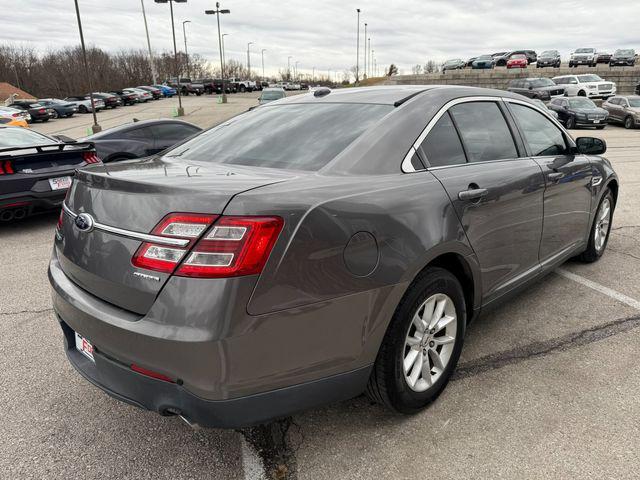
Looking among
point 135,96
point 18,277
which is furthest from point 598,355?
point 135,96

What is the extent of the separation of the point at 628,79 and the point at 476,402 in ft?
149

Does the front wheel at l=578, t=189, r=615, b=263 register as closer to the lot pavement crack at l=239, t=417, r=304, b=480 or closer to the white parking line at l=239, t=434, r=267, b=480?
the lot pavement crack at l=239, t=417, r=304, b=480

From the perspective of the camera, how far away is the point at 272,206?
1.83 meters

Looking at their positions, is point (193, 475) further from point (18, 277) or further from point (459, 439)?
point (18, 277)

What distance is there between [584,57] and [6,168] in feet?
161

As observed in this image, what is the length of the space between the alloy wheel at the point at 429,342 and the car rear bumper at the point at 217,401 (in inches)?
13.9

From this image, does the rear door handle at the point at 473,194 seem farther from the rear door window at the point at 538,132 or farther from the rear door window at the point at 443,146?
the rear door window at the point at 538,132

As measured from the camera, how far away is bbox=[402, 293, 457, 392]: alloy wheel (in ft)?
7.88

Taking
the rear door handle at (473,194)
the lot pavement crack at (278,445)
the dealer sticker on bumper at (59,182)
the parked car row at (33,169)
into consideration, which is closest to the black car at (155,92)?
the parked car row at (33,169)

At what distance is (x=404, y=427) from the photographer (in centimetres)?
245

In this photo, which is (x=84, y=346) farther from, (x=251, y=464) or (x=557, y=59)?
(x=557, y=59)

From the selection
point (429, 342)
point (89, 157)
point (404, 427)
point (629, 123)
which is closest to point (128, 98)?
point (629, 123)

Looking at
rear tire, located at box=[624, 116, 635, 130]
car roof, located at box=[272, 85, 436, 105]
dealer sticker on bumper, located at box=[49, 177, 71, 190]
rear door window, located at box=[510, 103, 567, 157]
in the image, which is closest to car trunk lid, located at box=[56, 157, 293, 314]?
car roof, located at box=[272, 85, 436, 105]

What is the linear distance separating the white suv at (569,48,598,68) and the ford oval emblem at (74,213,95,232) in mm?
50655
